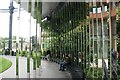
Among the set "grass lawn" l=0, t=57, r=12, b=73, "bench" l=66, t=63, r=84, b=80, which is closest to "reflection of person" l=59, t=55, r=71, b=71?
"bench" l=66, t=63, r=84, b=80

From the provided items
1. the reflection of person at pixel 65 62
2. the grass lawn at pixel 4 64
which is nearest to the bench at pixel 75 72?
the reflection of person at pixel 65 62

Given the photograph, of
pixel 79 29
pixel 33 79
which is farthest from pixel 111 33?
pixel 33 79

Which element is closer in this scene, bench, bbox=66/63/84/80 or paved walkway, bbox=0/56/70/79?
paved walkway, bbox=0/56/70/79

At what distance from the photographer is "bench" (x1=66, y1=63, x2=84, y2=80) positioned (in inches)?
121

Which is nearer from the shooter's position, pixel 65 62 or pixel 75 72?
pixel 75 72

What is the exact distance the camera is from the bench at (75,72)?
10.1 ft

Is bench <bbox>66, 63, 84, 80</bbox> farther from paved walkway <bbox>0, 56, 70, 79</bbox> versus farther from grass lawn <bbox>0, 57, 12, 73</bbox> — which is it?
grass lawn <bbox>0, 57, 12, 73</bbox>

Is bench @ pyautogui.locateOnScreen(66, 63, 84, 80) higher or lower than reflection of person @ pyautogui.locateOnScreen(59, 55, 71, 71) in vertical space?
lower

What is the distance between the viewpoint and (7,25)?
279 centimetres

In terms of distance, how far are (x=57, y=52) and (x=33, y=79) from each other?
720 mm

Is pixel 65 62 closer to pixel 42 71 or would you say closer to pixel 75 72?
pixel 75 72

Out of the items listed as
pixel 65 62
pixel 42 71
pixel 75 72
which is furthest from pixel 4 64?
pixel 65 62

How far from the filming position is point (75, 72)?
3258mm

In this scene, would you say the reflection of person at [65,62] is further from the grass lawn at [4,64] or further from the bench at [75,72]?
the grass lawn at [4,64]
